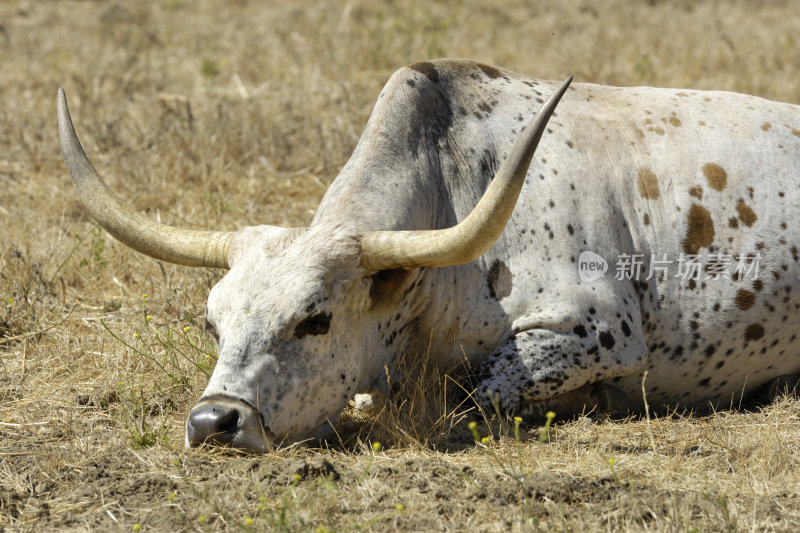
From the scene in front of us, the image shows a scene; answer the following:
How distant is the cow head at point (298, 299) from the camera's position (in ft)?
12.3

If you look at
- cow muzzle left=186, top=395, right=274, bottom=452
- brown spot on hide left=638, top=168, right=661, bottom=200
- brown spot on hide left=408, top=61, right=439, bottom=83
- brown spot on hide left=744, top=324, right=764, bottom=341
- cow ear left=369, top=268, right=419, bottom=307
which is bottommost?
cow muzzle left=186, top=395, right=274, bottom=452

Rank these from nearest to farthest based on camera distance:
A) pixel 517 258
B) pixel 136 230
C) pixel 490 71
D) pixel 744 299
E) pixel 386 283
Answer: pixel 386 283
pixel 136 230
pixel 517 258
pixel 744 299
pixel 490 71

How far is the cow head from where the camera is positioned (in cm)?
375

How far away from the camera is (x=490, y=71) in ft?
16.9

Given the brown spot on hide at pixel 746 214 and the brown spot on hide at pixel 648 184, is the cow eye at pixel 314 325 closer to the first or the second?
the brown spot on hide at pixel 648 184

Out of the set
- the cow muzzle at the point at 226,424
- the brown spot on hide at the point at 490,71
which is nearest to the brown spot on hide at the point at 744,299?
the brown spot on hide at the point at 490,71

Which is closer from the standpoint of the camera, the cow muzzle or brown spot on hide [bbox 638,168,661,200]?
the cow muzzle

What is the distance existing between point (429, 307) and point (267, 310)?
0.89 metres

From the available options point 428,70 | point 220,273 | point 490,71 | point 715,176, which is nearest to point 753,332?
point 715,176

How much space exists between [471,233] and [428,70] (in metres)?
1.43

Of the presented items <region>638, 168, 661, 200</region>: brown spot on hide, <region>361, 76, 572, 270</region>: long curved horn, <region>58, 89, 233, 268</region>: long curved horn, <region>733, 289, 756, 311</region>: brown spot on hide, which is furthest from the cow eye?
<region>733, 289, 756, 311</region>: brown spot on hide

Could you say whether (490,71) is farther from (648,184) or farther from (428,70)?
(648,184)

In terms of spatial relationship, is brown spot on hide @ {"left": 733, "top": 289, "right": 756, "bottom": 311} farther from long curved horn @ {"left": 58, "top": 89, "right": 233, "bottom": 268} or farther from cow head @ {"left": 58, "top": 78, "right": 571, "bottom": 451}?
long curved horn @ {"left": 58, "top": 89, "right": 233, "bottom": 268}

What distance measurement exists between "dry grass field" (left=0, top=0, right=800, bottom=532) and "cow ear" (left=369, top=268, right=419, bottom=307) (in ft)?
1.48
